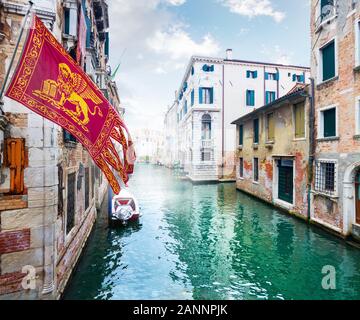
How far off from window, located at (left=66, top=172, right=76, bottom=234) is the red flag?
8.24 ft

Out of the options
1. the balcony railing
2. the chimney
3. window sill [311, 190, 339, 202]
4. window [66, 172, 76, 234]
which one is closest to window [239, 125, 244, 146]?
window sill [311, 190, 339, 202]

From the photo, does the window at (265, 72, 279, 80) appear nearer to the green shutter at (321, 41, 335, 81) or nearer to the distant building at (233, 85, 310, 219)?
the distant building at (233, 85, 310, 219)

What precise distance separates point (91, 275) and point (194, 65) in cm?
2608

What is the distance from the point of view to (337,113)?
31.2 feet

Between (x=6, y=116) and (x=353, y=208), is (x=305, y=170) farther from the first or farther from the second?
(x=6, y=116)

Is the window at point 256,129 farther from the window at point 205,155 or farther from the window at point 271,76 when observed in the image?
the window at point 271,76

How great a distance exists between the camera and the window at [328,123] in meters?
9.97

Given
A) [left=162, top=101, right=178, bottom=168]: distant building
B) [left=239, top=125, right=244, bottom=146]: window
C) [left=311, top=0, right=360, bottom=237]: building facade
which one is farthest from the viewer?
[left=162, top=101, right=178, bottom=168]: distant building

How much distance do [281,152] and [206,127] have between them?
1527cm

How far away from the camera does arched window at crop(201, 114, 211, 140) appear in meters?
28.0

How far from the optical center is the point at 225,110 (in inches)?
1104

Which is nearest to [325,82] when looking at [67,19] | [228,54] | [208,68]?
[67,19]

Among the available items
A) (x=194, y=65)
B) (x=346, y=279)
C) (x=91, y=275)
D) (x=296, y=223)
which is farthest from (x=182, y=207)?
(x=194, y=65)

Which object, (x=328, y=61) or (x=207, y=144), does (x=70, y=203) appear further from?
(x=207, y=144)
